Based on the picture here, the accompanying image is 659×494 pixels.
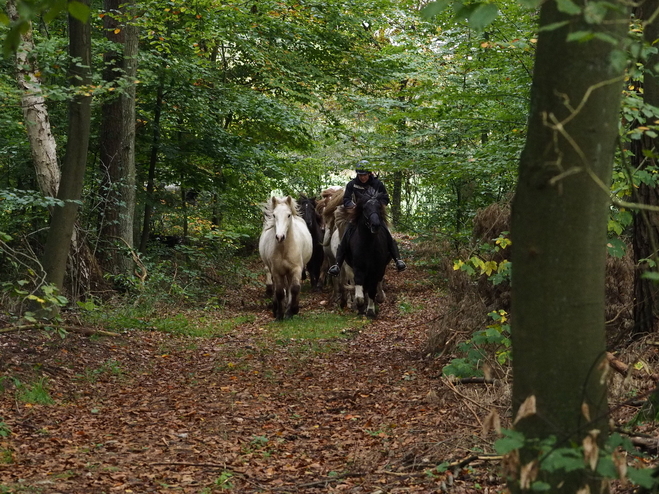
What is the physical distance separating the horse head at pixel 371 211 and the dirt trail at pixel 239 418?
2.21m

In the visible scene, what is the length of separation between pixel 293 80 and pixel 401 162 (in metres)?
4.94

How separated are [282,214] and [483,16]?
34.7 feet

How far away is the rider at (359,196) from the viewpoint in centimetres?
1355

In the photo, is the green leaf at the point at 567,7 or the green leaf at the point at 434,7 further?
the green leaf at the point at 434,7

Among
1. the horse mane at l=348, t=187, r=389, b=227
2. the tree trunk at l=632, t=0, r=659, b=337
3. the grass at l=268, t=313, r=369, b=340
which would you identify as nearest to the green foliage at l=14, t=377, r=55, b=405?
the grass at l=268, t=313, r=369, b=340

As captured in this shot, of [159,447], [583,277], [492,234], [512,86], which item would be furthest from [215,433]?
[512,86]

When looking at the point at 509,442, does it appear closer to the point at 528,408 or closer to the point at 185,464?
the point at 528,408

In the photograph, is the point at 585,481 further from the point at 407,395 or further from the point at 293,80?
the point at 293,80

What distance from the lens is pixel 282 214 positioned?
42.3ft

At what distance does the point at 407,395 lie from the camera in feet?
25.4

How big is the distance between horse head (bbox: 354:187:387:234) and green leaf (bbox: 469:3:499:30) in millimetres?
10327

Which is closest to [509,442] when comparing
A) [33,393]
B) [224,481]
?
[224,481]

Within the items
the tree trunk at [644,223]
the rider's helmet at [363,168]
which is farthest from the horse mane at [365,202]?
the tree trunk at [644,223]

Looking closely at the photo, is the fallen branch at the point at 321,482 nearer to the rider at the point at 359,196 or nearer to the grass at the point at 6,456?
the grass at the point at 6,456
